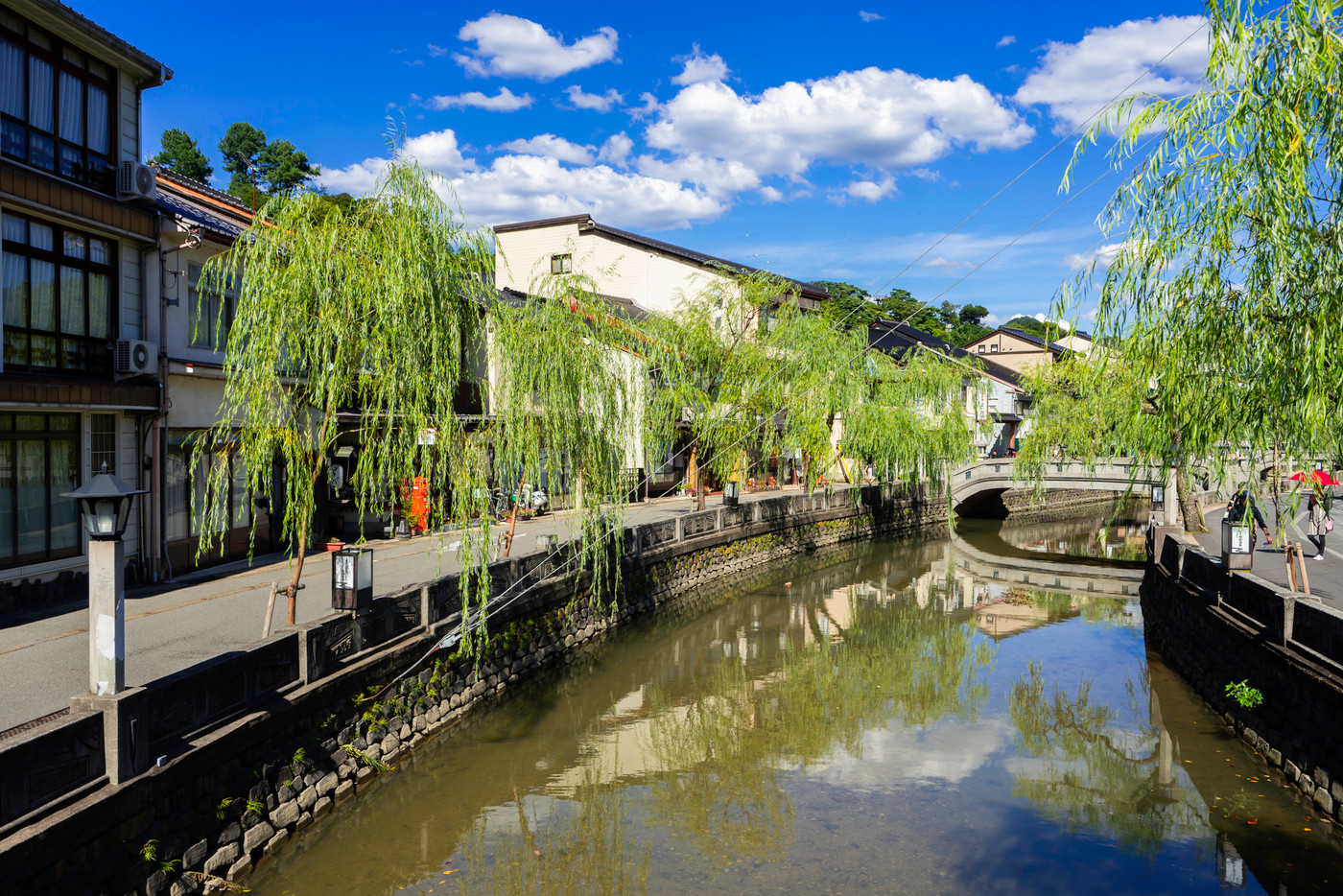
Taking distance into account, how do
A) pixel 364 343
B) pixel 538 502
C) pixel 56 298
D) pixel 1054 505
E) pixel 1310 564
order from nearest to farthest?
pixel 364 343 < pixel 56 298 < pixel 1310 564 < pixel 538 502 < pixel 1054 505

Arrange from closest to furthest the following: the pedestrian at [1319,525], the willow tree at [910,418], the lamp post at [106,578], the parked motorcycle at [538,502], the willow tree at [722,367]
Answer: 1. the lamp post at [106,578]
2. the pedestrian at [1319,525]
3. the willow tree at [722,367]
4. the parked motorcycle at [538,502]
5. the willow tree at [910,418]

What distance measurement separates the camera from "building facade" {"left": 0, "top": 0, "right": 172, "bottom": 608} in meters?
12.8

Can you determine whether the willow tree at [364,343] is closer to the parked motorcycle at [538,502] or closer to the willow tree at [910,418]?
the parked motorcycle at [538,502]

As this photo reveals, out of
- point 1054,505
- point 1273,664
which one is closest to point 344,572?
point 1273,664

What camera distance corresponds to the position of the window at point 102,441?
14242 mm

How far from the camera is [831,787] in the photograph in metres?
11.1

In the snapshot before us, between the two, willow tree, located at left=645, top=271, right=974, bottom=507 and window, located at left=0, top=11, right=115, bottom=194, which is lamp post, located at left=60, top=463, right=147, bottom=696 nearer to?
window, located at left=0, top=11, right=115, bottom=194

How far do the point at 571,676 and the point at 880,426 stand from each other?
1829 centimetres

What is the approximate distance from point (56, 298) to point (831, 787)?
13704 millimetres

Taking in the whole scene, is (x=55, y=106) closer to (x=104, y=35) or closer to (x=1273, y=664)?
(x=104, y=35)

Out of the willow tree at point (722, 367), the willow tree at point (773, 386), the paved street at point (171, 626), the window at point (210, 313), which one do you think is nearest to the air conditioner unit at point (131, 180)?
the window at point (210, 313)

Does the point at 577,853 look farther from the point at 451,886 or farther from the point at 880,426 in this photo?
the point at 880,426

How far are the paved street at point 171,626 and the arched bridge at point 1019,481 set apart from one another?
23.1m

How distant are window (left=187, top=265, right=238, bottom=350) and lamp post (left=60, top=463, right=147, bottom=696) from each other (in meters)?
10.4
